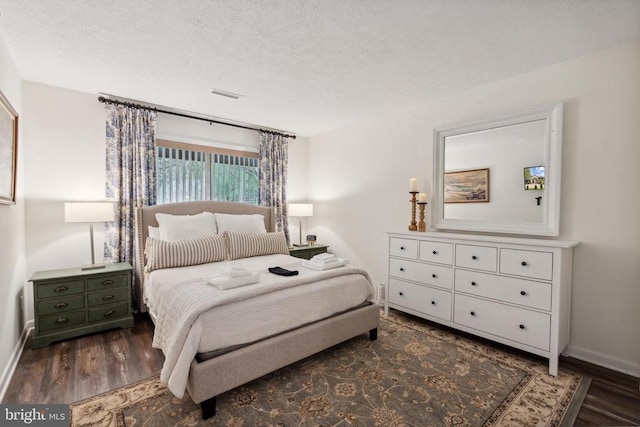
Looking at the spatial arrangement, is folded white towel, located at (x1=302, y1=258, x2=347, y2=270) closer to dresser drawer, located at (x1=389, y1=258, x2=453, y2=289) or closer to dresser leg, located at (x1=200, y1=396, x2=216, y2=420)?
dresser drawer, located at (x1=389, y1=258, x2=453, y2=289)

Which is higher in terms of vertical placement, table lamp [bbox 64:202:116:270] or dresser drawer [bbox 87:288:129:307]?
table lamp [bbox 64:202:116:270]

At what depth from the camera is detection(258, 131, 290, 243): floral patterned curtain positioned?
15.5 ft

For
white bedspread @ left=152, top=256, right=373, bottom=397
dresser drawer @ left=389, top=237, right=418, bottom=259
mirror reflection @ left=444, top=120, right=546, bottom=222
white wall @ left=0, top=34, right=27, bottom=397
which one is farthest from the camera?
dresser drawer @ left=389, top=237, right=418, bottom=259

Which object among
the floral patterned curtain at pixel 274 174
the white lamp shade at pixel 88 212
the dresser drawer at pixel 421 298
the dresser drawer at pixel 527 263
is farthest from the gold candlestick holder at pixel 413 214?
the white lamp shade at pixel 88 212

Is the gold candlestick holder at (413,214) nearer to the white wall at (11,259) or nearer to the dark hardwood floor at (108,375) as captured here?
the dark hardwood floor at (108,375)

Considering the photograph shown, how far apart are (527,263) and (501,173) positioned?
950 mm

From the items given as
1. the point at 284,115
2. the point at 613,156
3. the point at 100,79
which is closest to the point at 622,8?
the point at 613,156

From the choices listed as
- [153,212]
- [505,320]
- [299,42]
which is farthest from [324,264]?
[153,212]

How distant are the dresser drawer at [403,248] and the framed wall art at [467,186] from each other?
648 millimetres

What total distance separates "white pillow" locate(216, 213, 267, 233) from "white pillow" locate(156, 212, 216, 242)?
11 cm

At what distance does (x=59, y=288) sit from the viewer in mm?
2805

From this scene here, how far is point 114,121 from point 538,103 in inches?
173

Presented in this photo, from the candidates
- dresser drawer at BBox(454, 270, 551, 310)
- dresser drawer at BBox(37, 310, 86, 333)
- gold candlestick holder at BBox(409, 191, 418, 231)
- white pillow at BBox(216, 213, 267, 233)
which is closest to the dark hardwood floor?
dresser drawer at BBox(37, 310, 86, 333)

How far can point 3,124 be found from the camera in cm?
218
